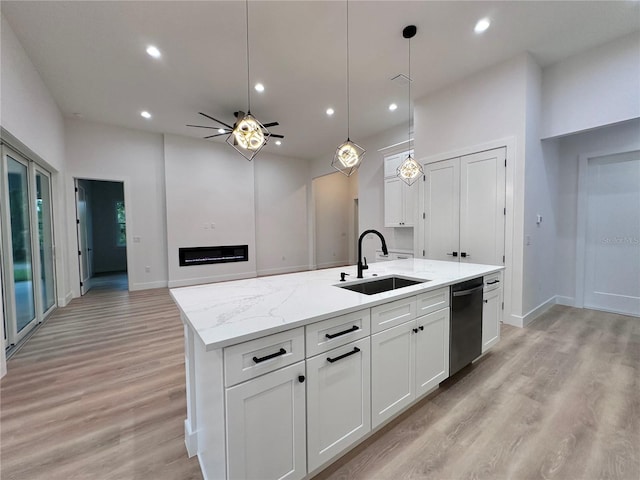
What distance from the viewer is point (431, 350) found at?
6.53 feet

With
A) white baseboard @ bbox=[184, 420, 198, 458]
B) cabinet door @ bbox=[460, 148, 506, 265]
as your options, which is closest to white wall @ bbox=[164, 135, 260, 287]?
cabinet door @ bbox=[460, 148, 506, 265]

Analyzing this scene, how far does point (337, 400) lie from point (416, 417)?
0.89 meters

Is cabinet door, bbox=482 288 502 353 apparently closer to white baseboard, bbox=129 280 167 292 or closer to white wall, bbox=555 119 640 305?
white wall, bbox=555 119 640 305

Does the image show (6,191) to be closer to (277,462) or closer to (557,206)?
(277,462)

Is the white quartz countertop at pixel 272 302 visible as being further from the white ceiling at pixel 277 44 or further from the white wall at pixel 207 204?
the white wall at pixel 207 204

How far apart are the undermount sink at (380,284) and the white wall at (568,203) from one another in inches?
146

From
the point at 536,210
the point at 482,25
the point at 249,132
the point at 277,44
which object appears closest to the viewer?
the point at 249,132

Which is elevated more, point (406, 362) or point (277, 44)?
point (277, 44)

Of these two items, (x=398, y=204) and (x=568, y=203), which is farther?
(x=398, y=204)

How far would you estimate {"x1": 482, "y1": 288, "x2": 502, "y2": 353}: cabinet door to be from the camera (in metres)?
2.53

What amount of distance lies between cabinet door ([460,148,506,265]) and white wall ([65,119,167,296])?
6.11m

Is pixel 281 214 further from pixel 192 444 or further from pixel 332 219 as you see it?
pixel 192 444

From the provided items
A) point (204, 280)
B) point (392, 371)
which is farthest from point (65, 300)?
point (392, 371)

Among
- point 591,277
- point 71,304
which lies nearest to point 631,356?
point 591,277
